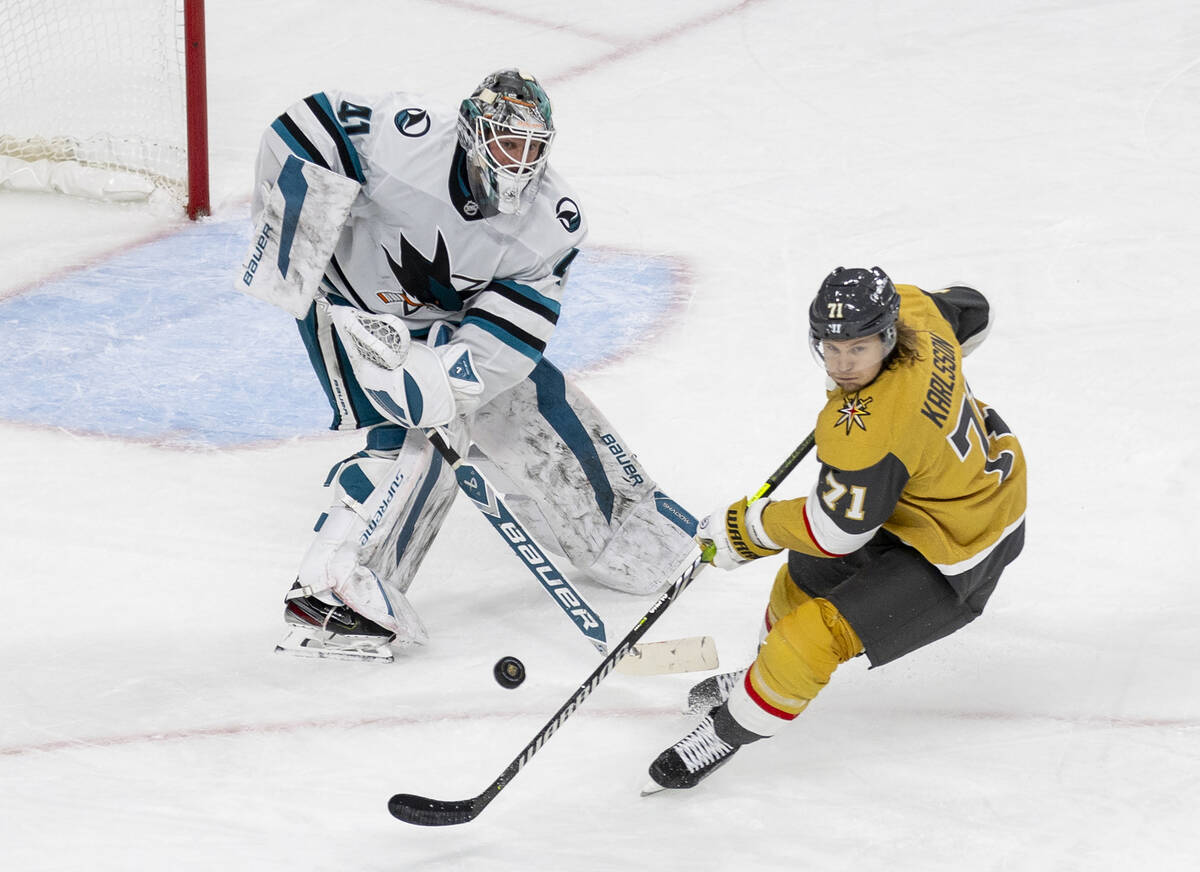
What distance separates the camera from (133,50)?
548cm

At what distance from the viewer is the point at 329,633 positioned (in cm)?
290

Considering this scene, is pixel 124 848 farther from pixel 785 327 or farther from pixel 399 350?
pixel 785 327

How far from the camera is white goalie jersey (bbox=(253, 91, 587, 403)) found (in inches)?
113

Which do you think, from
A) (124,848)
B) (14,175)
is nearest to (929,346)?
(124,848)

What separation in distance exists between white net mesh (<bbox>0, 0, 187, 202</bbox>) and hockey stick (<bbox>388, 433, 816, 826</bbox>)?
10.7 ft

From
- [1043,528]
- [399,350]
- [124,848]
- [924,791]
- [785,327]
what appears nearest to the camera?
[124,848]

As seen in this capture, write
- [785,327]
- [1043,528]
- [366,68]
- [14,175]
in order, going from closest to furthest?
1. [1043,528]
2. [785,327]
3. [14,175]
4. [366,68]

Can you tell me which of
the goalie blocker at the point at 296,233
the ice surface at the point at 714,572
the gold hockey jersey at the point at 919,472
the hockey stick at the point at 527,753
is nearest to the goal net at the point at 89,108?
the ice surface at the point at 714,572

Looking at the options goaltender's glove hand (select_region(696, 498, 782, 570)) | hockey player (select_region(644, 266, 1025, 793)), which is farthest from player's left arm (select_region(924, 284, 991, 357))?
goaltender's glove hand (select_region(696, 498, 782, 570))

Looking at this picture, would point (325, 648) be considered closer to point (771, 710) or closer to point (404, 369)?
point (404, 369)

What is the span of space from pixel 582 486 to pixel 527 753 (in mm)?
804

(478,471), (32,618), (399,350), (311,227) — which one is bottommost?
(32,618)

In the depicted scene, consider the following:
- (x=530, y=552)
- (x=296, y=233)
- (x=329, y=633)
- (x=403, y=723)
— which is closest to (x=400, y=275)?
(x=296, y=233)

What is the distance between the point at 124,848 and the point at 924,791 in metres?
1.32
